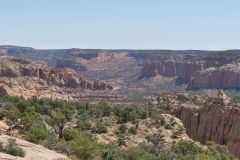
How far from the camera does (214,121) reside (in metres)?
94.8

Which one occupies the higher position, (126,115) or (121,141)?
(126,115)

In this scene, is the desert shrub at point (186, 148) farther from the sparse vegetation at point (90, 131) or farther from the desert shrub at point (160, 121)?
the desert shrub at point (160, 121)

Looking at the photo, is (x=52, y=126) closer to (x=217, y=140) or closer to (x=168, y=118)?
(x=168, y=118)

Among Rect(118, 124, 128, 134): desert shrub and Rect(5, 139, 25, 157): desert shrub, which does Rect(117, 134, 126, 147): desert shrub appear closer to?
Rect(118, 124, 128, 134): desert shrub

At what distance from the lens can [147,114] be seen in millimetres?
83688

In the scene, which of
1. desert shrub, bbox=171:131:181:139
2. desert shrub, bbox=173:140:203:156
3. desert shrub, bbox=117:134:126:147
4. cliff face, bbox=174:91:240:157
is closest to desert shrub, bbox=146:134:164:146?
desert shrub, bbox=173:140:203:156

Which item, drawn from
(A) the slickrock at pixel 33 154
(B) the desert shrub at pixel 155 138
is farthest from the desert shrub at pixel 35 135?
(B) the desert shrub at pixel 155 138

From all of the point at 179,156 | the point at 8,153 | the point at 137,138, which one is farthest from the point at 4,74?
the point at 8,153

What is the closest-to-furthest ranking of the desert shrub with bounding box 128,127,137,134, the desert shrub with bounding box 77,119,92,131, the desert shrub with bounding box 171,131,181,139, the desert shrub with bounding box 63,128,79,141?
the desert shrub with bounding box 63,128,79,141 → the desert shrub with bounding box 77,119,92,131 → the desert shrub with bounding box 128,127,137,134 → the desert shrub with bounding box 171,131,181,139

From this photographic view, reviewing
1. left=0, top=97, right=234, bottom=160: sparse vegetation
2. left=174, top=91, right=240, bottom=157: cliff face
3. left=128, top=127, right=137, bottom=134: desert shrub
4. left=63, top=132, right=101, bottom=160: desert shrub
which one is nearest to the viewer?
left=63, top=132, right=101, bottom=160: desert shrub

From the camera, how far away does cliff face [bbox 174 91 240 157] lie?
90062 millimetres

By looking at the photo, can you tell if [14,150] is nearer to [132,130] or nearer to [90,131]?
[90,131]

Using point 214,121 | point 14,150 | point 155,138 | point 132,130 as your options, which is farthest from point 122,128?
point 14,150

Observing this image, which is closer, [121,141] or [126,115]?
[121,141]
